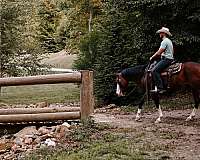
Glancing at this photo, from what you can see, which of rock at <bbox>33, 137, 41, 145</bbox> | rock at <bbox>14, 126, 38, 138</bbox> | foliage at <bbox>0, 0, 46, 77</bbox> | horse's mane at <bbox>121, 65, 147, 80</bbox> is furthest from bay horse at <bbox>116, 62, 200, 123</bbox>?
foliage at <bbox>0, 0, 46, 77</bbox>

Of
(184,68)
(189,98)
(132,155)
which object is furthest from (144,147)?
(189,98)

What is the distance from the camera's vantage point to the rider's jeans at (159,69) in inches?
472

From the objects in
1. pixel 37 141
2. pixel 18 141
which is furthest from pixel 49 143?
pixel 18 141

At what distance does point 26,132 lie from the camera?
35.7 feet

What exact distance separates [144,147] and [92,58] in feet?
50.6

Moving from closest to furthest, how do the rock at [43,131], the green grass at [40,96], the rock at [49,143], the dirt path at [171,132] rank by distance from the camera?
the dirt path at [171,132], the rock at [49,143], the rock at [43,131], the green grass at [40,96]

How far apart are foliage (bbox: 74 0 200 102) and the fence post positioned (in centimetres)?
511

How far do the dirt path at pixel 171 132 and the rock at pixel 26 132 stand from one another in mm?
1762

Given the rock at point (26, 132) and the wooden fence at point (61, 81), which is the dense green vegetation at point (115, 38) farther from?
the rock at point (26, 132)

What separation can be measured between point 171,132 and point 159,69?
7.39ft

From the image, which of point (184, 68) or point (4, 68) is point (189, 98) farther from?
point (4, 68)

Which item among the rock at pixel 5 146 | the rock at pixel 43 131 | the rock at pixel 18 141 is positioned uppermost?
the rock at pixel 43 131

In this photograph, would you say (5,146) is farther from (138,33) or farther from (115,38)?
(115,38)

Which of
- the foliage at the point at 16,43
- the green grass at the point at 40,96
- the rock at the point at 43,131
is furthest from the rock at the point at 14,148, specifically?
the foliage at the point at 16,43
